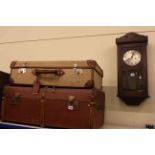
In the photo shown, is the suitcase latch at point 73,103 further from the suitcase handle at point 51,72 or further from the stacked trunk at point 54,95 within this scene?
the suitcase handle at point 51,72

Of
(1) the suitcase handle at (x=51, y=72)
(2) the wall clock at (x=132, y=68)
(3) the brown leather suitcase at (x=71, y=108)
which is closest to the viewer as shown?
(3) the brown leather suitcase at (x=71, y=108)

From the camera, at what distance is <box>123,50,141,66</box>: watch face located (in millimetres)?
1763

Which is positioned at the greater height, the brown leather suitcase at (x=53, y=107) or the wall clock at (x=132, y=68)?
the wall clock at (x=132, y=68)

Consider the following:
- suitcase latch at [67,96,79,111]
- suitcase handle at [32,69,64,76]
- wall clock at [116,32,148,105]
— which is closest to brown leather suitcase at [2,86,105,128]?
suitcase latch at [67,96,79,111]

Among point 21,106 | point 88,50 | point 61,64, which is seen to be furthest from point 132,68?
point 21,106

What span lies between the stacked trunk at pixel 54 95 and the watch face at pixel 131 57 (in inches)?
12.8

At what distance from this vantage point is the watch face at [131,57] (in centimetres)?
176

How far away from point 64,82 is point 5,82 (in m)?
0.54

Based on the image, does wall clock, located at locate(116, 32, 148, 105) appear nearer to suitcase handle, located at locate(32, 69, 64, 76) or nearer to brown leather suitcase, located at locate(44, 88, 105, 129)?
brown leather suitcase, located at locate(44, 88, 105, 129)

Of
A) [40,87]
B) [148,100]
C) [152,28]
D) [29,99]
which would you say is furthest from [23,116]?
[152,28]

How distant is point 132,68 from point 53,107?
74cm

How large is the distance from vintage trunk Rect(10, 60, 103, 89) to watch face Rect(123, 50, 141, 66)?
1.07 ft

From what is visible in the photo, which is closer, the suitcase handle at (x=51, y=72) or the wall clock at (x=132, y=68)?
the suitcase handle at (x=51, y=72)

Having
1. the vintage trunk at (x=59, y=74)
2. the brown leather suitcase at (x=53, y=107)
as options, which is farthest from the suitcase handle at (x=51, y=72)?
the brown leather suitcase at (x=53, y=107)
